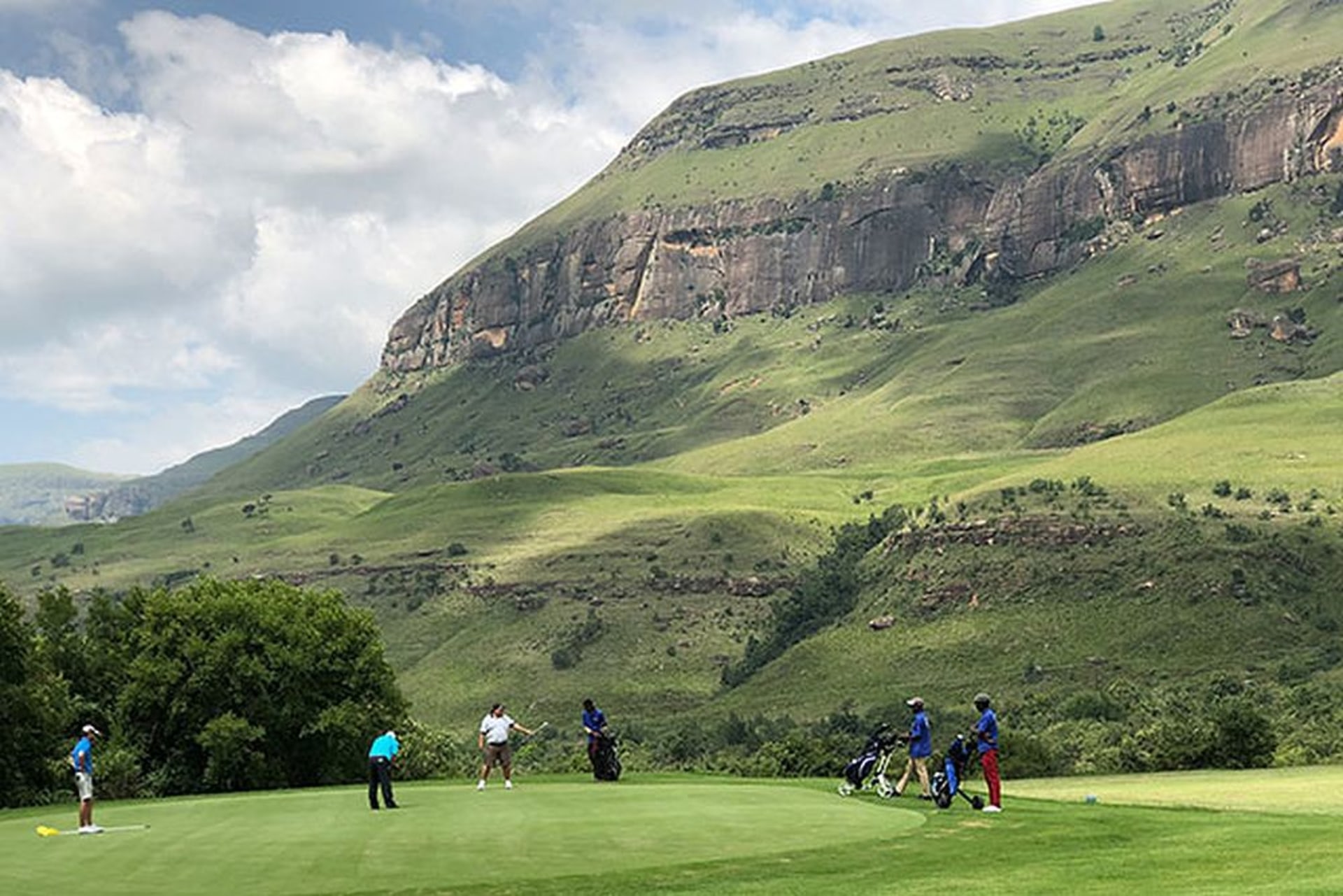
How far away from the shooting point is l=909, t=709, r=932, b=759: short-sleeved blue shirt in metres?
36.9

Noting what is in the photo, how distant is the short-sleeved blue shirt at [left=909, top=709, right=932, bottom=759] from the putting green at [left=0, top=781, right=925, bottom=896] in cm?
149

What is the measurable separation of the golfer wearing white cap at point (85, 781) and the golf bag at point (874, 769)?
1937 cm

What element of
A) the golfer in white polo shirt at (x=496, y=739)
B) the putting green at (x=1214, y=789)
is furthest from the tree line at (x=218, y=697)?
the putting green at (x=1214, y=789)

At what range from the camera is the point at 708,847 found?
29.7 m

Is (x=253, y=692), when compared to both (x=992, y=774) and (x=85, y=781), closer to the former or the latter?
(x=85, y=781)

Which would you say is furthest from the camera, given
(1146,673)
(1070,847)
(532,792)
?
(1146,673)

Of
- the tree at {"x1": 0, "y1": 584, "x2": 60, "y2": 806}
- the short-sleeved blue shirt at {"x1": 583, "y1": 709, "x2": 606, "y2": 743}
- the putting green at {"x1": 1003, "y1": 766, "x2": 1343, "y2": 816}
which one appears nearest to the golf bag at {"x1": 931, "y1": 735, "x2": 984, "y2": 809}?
the putting green at {"x1": 1003, "y1": 766, "x2": 1343, "y2": 816}

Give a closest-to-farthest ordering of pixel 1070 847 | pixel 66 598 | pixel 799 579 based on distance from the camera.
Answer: pixel 1070 847 → pixel 66 598 → pixel 799 579

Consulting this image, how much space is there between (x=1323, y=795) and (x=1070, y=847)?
12.2m

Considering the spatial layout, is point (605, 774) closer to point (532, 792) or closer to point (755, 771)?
point (532, 792)

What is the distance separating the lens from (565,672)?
16275cm

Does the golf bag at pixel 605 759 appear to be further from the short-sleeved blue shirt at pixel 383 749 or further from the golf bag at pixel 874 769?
the short-sleeved blue shirt at pixel 383 749

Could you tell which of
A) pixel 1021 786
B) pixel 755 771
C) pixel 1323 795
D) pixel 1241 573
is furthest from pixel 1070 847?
pixel 1241 573

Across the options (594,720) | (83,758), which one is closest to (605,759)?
(594,720)
